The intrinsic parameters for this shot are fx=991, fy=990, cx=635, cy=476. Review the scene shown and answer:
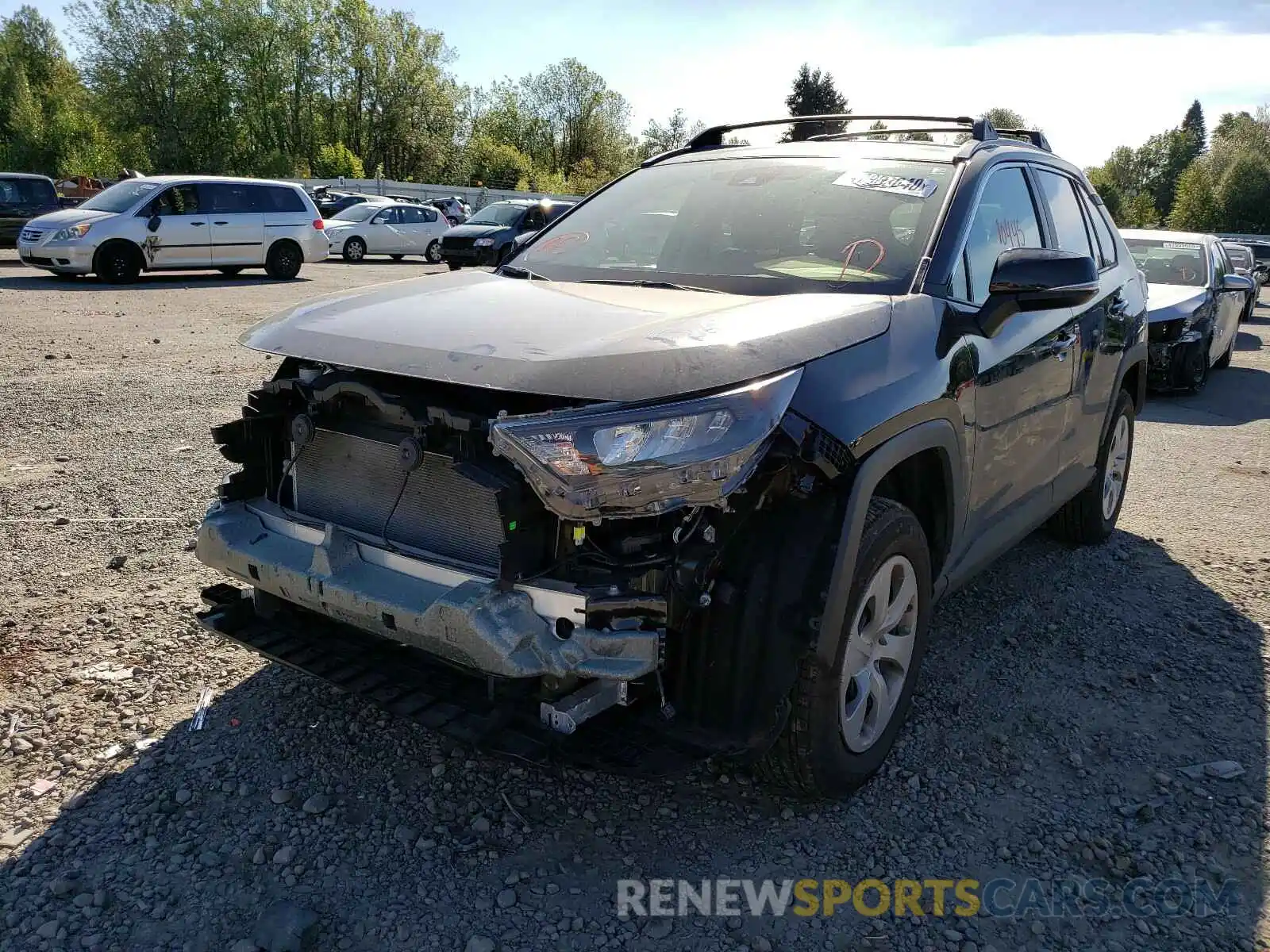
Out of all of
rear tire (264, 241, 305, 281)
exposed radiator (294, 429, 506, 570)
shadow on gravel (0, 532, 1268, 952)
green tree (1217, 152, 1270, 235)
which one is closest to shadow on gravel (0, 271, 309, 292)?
rear tire (264, 241, 305, 281)

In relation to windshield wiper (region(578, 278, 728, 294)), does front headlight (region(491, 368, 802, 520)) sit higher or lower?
lower

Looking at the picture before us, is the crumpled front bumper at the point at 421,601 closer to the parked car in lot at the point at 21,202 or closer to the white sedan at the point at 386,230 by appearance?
the parked car in lot at the point at 21,202

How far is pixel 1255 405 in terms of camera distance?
9.92 metres

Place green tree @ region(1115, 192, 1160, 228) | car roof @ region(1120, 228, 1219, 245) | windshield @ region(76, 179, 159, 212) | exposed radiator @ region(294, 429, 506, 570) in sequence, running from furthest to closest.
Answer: green tree @ region(1115, 192, 1160, 228) → windshield @ region(76, 179, 159, 212) → car roof @ region(1120, 228, 1219, 245) → exposed radiator @ region(294, 429, 506, 570)

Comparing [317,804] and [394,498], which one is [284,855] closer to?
[317,804]

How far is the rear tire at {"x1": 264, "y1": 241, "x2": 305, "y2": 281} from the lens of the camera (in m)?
17.9

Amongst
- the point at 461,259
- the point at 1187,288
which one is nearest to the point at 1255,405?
the point at 1187,288

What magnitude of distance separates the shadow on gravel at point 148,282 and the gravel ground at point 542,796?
40.2 ft

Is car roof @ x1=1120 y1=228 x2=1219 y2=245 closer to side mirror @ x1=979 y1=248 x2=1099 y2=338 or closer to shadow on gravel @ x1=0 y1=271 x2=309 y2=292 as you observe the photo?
side mirror @ x1=979 y1=248 x2=1099 y2=338

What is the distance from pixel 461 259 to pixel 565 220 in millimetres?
16499

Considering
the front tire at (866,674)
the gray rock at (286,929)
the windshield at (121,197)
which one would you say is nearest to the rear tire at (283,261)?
the windshield at (121,197)

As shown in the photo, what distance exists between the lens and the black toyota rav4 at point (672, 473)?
232 centimetres

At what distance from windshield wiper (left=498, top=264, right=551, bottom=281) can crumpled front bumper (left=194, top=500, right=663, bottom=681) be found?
1.27 metres

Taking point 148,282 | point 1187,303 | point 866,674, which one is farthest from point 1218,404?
point 148,282
